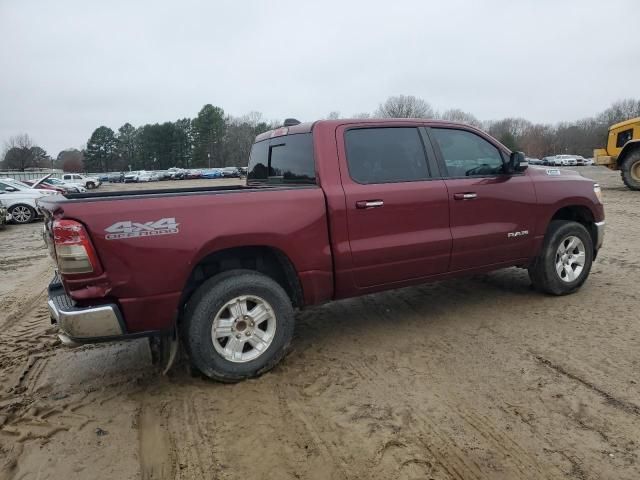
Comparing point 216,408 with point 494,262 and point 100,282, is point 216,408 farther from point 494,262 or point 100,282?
point 494,262

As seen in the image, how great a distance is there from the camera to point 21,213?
48.8 feet

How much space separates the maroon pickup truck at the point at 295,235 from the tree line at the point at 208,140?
67.7m

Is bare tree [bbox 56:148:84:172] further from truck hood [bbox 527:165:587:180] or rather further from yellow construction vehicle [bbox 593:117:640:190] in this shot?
truck hood [bbox 527:165:587:180]

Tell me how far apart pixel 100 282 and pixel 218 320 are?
2.77 feet

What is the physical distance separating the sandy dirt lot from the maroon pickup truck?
0.46 m

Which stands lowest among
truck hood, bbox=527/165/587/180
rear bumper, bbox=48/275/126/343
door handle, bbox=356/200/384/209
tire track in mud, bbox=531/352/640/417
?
tire track in mud, bbox=531/352/640/417

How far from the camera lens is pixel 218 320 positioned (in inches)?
132

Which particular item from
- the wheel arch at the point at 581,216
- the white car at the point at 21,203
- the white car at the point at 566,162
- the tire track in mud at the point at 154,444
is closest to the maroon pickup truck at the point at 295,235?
the wheel arch at the point at 581,216

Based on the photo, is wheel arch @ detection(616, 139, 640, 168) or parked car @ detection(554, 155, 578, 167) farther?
parked car @ detection(554, 155, 578, 167)

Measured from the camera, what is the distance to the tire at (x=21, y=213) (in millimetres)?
14703

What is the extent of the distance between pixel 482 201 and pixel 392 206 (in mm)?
1093

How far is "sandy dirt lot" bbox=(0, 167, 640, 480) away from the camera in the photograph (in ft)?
8.33

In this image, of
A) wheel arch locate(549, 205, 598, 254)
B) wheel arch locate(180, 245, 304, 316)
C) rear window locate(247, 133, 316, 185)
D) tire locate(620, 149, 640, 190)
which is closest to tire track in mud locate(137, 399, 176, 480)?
wheel arch locate(180, 245, 304, 316)

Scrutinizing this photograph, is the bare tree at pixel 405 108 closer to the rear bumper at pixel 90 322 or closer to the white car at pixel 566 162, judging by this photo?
the white car at pixel 566 162
